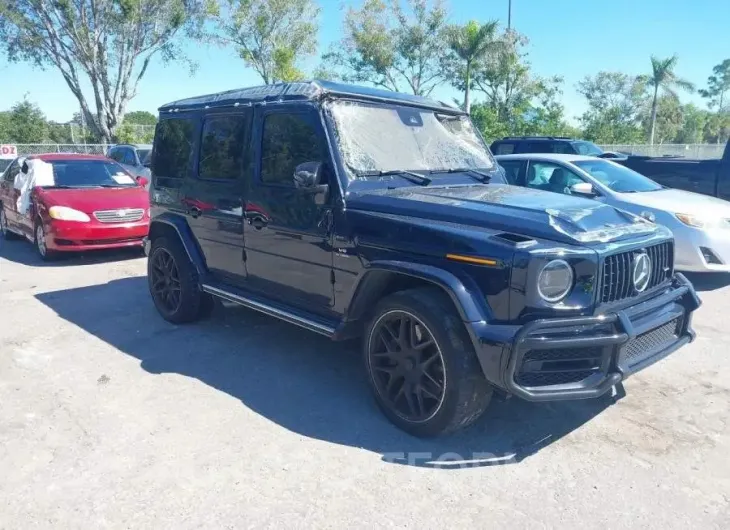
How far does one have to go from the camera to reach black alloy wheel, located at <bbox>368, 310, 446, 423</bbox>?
3482mm

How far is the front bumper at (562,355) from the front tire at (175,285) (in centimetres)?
327

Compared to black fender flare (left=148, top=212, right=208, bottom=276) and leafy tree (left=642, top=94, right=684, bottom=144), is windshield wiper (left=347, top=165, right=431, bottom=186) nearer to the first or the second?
black fender flare (left=148, top=212, right=208, bottom=276)

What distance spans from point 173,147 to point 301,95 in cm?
197

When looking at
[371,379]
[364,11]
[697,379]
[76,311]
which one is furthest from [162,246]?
[364,11]

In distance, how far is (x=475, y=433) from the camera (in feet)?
12.1

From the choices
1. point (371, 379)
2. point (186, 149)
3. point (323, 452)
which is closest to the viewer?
point (323, 452)

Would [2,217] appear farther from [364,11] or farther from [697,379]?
[364,11]

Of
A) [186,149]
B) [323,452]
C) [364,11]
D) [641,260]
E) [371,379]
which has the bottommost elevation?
[323,452]

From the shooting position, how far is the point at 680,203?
715 cm

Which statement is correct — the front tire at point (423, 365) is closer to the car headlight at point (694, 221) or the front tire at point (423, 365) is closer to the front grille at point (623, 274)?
the front grille at point (623, 274)

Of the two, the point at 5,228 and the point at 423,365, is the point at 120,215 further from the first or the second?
the point at 423,365

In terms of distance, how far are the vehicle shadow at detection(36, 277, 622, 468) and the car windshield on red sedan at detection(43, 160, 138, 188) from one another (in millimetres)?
3318

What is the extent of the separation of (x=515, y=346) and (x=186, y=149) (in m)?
3.78

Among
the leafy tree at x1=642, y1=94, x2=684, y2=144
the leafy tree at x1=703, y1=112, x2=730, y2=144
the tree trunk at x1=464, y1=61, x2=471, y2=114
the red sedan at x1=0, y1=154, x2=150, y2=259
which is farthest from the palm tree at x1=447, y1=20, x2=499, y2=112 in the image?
the leafy tree at x1=703, y1=112, x2=730, y2=144
